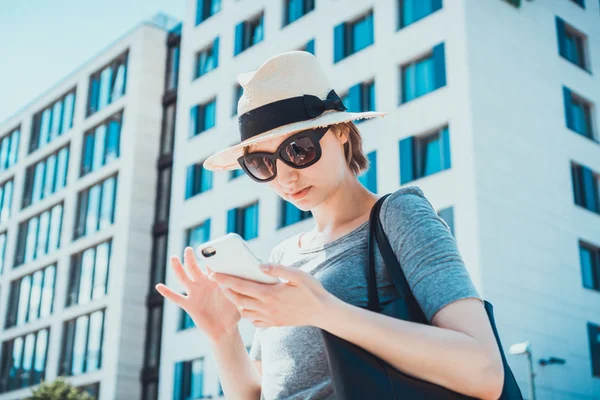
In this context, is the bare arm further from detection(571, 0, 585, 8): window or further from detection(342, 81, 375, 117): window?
detection(571, 0, 585, 8): window

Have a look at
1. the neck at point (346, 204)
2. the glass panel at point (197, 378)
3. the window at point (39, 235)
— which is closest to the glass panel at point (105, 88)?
the window at point (39, 235)

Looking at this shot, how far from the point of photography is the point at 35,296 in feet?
109

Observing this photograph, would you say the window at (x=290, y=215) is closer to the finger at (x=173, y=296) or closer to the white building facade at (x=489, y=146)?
the white building facade at (x=489, y=146)

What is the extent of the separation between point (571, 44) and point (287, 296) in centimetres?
2327

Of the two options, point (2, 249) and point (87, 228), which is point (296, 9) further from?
point (2, 249)

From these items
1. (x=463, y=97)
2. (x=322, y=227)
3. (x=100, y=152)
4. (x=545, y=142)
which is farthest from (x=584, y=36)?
(x=322, y=227)

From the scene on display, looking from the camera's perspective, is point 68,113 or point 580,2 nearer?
point 580,2

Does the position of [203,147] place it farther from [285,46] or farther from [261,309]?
[261,309]

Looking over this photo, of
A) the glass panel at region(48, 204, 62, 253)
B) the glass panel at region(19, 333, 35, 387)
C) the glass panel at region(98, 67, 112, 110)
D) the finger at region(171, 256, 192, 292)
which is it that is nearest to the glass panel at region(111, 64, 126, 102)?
the glass panel at region(98, 67, 112, 110)

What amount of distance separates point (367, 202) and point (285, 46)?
2268 cm

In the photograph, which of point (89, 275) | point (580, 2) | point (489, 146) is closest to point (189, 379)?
point (89, 275)

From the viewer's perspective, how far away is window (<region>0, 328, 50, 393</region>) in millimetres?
31552

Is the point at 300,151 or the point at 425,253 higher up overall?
the point at 300,151

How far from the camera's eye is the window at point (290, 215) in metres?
21.7
